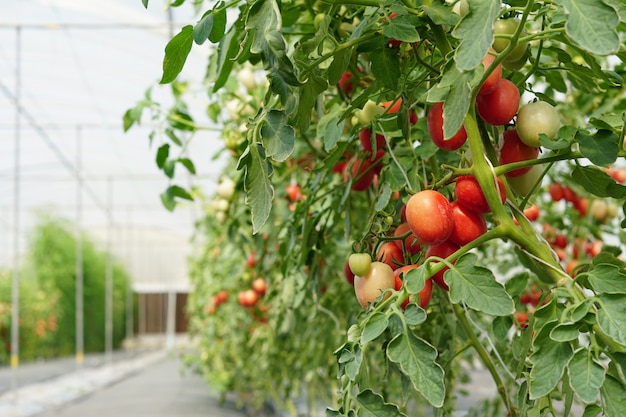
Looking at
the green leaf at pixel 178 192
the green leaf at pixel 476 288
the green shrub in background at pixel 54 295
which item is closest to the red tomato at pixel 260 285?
the green leaf at pixel 178 192

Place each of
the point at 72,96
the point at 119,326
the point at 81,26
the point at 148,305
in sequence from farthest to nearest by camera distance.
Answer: the point at 148,305, the point at 119,326, the point at 72,96, the point at 81,26

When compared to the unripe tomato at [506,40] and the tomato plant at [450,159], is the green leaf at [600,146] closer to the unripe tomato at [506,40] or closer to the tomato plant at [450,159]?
the tomato plant at [450,159]

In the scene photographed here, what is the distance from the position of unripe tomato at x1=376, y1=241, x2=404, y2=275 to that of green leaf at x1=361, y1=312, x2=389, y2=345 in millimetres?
201

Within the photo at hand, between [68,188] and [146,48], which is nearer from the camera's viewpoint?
[146,48]

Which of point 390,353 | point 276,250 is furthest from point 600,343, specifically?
point 276,250

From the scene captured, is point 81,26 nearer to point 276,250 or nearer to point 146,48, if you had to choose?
point 146,48

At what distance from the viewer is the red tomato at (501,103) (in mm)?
640

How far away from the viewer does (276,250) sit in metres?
1.42

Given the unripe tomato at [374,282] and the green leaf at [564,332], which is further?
the unripe tomato at [374,282]

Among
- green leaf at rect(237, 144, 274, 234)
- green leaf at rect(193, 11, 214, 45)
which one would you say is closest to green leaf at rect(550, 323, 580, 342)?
green leaf at rect(237, 144, 274, 234)

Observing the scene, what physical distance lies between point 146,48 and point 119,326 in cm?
892

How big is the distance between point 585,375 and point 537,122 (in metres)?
0.24

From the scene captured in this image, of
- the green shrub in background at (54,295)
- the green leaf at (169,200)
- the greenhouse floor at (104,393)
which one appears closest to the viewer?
Answer: the green leaf at (169,200)

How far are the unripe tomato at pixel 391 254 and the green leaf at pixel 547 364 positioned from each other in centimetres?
26
